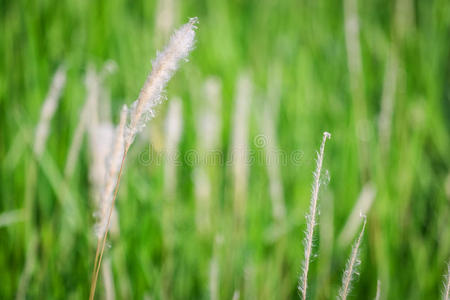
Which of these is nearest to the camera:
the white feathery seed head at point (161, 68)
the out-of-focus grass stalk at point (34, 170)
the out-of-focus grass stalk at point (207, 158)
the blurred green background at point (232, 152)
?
the white feathery seed head at point (161, 68)

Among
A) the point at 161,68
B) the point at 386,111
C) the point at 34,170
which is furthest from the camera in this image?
the point at 386,111

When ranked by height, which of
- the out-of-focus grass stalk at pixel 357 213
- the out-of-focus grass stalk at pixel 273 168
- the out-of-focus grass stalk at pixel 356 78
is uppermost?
the out-of-focus grass stalk at pixel 356 78

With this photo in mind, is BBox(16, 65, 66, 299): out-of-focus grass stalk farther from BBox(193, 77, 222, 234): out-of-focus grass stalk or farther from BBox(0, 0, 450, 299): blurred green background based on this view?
BBox(193, 77, 222, 234): out-of-focus grass stalk

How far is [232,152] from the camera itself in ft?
2.91

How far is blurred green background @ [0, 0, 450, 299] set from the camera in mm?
731

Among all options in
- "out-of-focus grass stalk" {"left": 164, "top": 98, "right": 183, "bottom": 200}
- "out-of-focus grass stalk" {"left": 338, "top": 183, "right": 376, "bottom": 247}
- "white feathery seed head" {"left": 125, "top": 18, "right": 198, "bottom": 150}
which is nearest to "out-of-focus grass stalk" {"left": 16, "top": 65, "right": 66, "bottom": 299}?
"out-of-focus grass stalk" {"left": 164, "top": 98, "right": 183, "bottom": 200}

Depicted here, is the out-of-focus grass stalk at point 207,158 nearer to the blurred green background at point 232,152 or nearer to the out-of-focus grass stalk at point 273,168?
the blurred green background at point 232,152

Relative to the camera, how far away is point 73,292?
25.0 inches

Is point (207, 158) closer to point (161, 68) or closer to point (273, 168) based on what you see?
point (273, 168)

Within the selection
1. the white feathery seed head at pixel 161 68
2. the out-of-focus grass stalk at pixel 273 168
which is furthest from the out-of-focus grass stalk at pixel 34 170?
the out-of-focus grass stalk at pixel 273 168

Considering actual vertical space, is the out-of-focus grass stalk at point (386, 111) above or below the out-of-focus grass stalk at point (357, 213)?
above

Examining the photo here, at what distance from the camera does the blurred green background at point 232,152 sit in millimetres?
731

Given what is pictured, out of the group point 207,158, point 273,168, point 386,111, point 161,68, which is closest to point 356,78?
point 386,111

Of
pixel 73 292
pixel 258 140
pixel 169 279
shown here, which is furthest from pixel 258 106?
pixel 73 292
